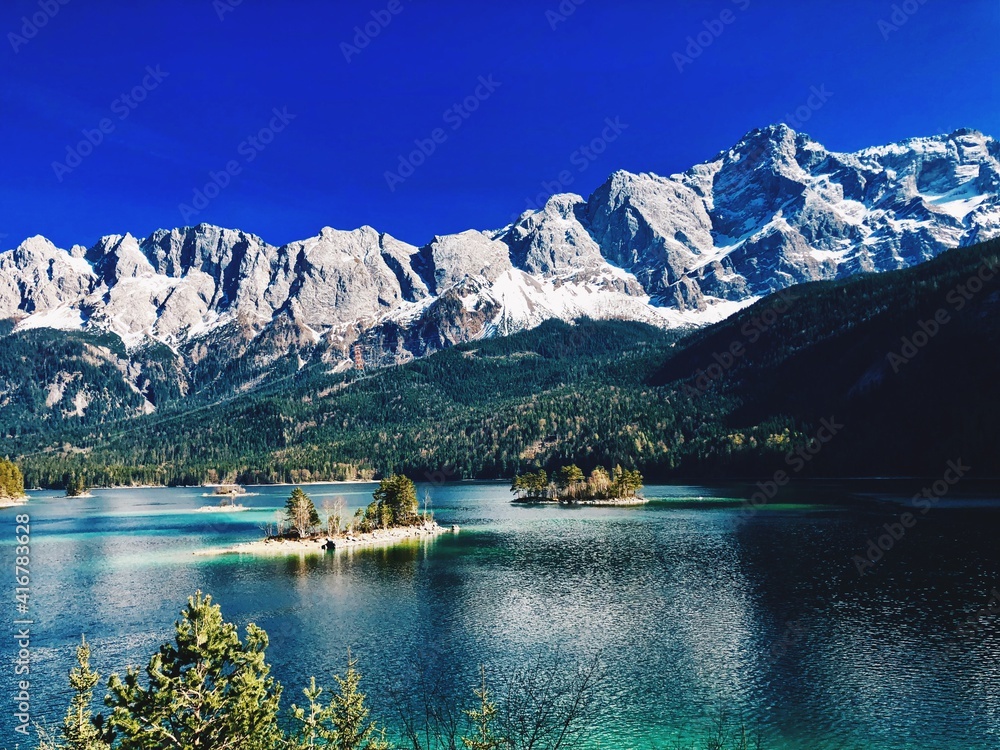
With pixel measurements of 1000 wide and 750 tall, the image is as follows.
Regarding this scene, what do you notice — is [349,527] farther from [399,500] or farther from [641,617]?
[641,617]

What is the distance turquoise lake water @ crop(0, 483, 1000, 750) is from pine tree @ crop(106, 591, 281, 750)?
887 inches

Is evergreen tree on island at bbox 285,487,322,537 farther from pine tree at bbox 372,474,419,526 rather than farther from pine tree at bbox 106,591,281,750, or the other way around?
pine tree at bbox 106,591,281,750

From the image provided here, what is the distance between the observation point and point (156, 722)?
2733 centimetres

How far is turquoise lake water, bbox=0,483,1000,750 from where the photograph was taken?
4878cm

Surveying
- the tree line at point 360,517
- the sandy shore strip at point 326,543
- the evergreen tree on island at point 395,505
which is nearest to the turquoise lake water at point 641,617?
the sandy shore strip at point 326,543

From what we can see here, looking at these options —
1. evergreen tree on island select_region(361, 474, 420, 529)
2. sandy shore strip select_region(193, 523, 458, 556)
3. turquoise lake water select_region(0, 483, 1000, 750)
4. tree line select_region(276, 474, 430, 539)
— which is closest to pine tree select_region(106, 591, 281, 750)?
turquoise lake water select_region(0, 483, 1000, 750)

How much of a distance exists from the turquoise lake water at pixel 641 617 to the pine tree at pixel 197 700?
2252cm

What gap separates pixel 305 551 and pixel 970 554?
103 m

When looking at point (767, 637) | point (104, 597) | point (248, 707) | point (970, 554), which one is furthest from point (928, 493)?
point (248, 707)

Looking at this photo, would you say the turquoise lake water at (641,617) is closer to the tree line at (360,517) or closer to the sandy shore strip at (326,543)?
the sandy shore strip at (326,543)

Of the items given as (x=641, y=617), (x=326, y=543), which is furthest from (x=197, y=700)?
(x=326, y=543)

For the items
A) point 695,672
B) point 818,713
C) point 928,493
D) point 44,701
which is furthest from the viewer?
point 928,493

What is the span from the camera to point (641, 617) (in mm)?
73125

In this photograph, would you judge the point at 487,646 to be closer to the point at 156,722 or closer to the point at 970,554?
the point at 156,722
